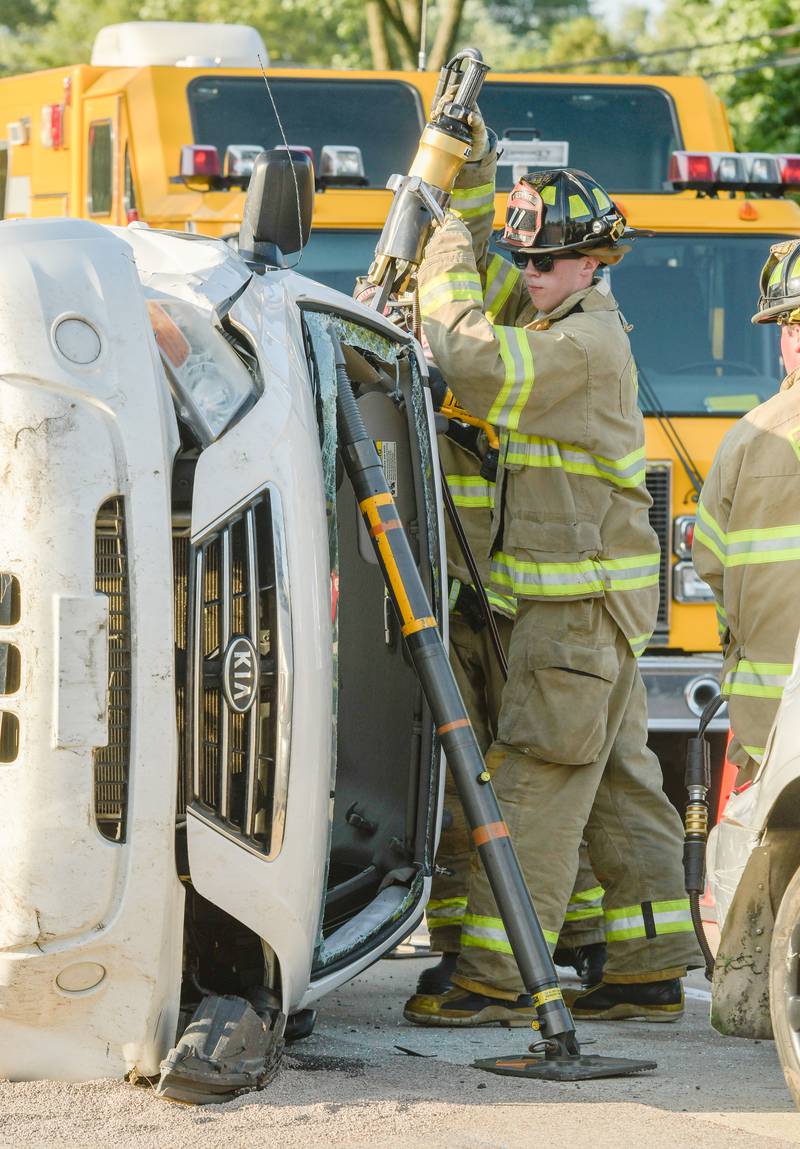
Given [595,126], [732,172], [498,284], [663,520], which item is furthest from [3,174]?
[498,284]

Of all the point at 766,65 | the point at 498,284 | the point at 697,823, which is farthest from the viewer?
the point at 766,65

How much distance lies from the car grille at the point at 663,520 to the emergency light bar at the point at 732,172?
1.34 meters

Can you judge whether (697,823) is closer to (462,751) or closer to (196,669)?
(462,751)

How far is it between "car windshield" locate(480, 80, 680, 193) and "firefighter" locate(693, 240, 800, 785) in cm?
315

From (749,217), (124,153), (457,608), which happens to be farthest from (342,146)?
(457,608)

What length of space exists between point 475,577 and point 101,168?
11.6 ft

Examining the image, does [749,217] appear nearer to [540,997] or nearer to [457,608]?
[457,608]

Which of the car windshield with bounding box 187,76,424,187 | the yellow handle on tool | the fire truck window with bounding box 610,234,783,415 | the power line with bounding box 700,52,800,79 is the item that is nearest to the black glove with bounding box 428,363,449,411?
the yellow handle on tool

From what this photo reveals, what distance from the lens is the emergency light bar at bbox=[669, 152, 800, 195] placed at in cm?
751

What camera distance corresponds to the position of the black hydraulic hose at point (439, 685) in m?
4.12

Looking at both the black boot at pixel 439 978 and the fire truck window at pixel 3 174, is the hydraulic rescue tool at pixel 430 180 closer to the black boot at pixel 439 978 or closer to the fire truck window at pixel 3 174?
the black boot at pixel 439 978

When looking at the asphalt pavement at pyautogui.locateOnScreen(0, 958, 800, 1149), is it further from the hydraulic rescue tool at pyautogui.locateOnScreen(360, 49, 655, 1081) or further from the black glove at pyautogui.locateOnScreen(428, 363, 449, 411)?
the black glove at pyautogui.locateOnScreen(428, 363, 449, 411)

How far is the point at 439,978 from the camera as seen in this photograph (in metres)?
5.13

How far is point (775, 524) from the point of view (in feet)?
14.9
